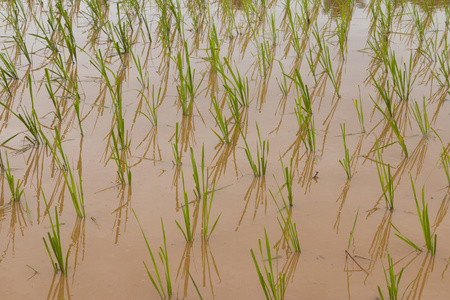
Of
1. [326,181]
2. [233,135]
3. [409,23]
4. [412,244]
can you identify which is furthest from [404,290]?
[409,23]

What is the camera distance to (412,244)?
5.65 ft

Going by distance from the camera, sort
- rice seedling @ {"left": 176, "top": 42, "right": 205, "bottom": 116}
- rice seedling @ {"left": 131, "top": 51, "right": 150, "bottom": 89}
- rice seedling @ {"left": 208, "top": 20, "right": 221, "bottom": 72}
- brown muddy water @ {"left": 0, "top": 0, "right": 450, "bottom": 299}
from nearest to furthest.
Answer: brown muddy water @ {"left": 0, "top": 0, "right": 450, "bottom": 299} < rice seedling @ {"left": 176, "top": 42, "right": 205, "bottom": 116} < rice seedling @ {"left": 208, "top": 20, "right": 221, "bottom": 72} < rice seedling @ {"left": 131, "top": 51, "right": 150, "bottom": 89}

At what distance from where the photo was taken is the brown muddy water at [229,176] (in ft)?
5.46

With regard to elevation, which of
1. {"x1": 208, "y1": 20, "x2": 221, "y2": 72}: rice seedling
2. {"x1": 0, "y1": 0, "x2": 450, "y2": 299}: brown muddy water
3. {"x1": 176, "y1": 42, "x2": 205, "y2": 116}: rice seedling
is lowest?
{"x1": 0, "y1": 0, "x2": 450, "y2": 299}: brown muddy water

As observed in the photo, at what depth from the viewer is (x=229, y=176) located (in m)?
2.22

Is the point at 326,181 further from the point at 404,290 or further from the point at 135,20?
the point at 135,20

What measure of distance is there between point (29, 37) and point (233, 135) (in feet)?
7.00

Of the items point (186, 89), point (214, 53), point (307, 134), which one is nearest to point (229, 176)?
point (307, 134)

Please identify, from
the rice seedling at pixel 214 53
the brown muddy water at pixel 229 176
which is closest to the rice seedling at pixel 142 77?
the brown muddy water at pixel 229 176

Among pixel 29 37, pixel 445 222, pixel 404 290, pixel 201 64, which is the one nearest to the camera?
pixel 404 290

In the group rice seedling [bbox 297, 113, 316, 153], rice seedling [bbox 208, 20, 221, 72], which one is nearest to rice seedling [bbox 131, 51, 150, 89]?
rice seedling [bbox 208, 20, 221, 72]

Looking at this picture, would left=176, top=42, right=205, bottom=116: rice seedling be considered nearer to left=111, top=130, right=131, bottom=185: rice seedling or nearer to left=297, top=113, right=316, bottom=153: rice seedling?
left=111, top=130, right=131, bottom=185: rice seedling

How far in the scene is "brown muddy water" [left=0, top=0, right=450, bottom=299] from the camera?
5.46ft

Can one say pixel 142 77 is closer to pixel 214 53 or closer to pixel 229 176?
pixel 214 53
